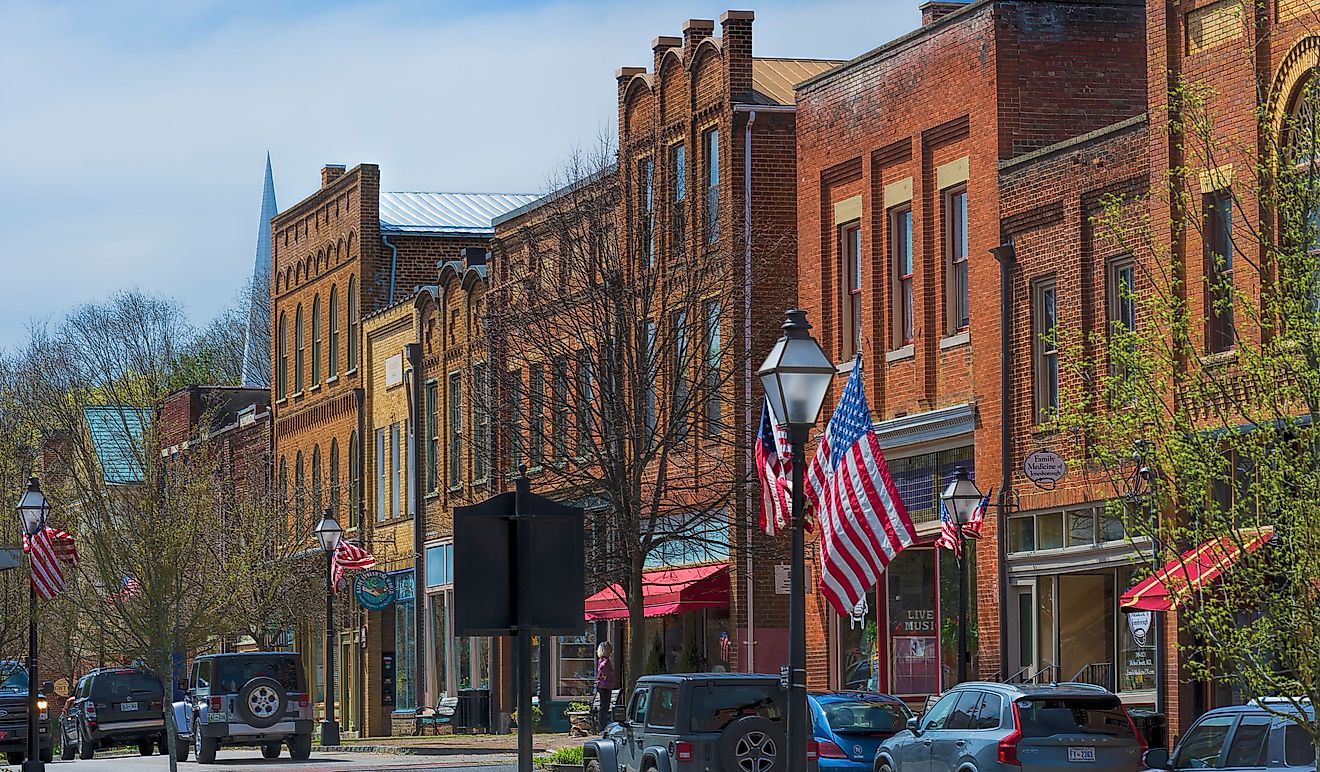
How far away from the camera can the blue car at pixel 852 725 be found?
24891 millimetres

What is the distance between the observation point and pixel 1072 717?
21.9 meters

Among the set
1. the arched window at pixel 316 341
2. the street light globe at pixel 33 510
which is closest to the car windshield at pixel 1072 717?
the street light globe at pixel 33 510

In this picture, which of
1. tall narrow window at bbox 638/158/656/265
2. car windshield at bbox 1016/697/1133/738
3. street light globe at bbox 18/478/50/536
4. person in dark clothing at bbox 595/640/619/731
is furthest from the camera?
person in dark clothing at bbox 595/640/619/731

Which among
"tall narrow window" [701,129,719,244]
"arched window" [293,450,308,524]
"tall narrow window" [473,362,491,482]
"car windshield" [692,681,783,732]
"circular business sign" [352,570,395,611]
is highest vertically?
"tall narrow window" [701,129,719,244]

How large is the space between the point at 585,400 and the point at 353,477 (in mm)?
24166

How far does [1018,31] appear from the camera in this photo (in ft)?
106

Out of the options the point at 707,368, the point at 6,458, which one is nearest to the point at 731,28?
the point at 707,368

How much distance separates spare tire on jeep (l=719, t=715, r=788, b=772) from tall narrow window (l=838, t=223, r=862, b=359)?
47.3 feet

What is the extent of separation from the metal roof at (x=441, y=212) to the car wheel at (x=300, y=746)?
68.3ft

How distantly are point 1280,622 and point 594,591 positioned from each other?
26845mm

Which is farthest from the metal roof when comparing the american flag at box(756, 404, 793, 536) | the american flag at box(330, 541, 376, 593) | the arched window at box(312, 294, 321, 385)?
the american flag at box(756, 404, 793, 536)

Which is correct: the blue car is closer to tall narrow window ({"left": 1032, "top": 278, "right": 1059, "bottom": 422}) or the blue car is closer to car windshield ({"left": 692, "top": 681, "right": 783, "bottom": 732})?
car windshield ({"left": 692, "top": 681, "right": 783, "bottom": 732})

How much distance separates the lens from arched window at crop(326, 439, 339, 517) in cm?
5881

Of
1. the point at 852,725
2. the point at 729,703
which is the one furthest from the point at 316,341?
the point at 729,703
